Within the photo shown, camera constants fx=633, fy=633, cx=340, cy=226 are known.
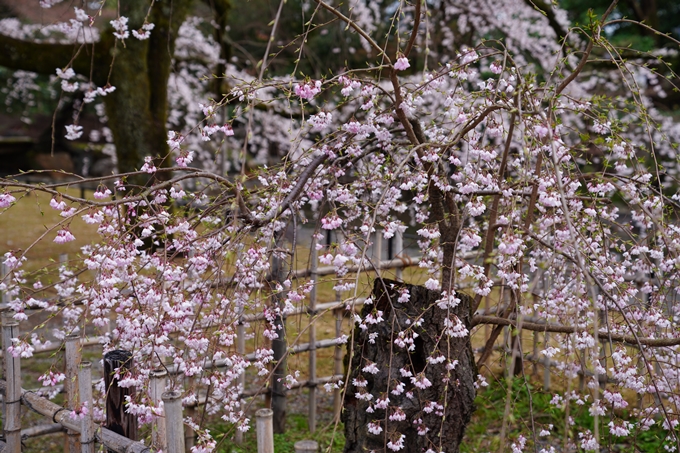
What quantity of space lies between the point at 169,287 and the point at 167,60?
3517mm

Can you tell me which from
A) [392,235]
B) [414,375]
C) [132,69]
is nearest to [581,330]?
[414,375]

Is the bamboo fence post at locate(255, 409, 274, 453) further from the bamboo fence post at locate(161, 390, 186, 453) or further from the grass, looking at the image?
the grass

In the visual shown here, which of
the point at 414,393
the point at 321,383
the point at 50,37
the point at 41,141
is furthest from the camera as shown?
the point at 41,141

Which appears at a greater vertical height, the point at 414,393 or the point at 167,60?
the point at 167,60

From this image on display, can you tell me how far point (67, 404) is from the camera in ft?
8.52

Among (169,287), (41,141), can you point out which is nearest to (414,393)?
(169,287)

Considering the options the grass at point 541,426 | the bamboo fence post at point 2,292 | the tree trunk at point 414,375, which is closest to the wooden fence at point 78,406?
the tree trunk at point 414,375

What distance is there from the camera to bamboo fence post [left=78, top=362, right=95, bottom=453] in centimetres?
227

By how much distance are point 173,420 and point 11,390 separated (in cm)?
130

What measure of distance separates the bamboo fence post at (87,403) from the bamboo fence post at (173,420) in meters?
0.56

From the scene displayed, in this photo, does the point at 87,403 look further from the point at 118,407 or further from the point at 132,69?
the point at 132,69

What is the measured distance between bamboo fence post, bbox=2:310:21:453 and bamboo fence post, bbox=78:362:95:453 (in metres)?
0.55

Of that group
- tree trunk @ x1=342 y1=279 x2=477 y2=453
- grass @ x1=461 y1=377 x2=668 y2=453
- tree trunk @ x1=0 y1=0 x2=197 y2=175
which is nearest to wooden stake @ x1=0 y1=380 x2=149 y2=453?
tree trunk @ x1=342 y1=279 x2=477 y2=453

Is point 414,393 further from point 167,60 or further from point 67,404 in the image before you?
point 167,60
